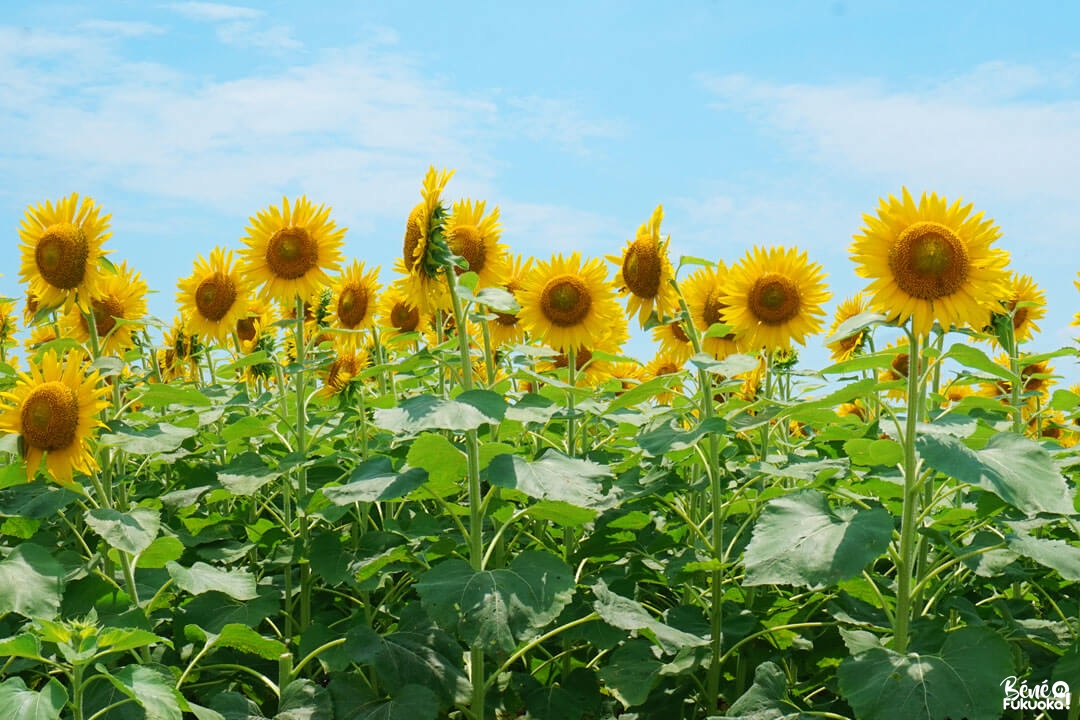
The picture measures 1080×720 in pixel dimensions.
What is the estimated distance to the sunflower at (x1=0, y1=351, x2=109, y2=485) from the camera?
12.3ft

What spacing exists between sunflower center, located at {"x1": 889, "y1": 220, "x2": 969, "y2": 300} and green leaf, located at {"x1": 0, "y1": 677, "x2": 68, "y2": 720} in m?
2.91

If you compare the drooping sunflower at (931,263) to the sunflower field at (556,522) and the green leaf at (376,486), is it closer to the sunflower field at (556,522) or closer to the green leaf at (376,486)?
the sunflower field at (556,522)

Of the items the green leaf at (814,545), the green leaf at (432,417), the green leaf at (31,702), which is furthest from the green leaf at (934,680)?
the green leaf at (31,702)

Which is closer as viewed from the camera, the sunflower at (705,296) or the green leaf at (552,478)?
the green leaf at (552,478)

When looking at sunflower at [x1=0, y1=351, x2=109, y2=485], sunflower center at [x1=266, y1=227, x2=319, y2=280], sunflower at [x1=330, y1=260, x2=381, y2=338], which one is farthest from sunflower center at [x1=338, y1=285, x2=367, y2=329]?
sunflower at [x1=0, y1=351, x2=109, y2=485]

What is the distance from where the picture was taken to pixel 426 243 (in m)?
3.75

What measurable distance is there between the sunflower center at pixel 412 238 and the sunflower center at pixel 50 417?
4.40 ft

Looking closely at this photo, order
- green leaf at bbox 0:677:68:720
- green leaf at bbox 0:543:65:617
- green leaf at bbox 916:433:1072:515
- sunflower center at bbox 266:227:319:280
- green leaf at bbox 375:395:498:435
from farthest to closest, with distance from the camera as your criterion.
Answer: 1. sunflower center at bbox 266:227:319:280
2. green leaf at bbox 0:543:65:617
3. green leaf at bbox 375:395:498:435
4. green leaf at bbox 0:677:68:720
5. green leaf at bbox 916:433:1072:515

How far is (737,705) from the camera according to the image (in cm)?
323

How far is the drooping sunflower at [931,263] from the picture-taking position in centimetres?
338

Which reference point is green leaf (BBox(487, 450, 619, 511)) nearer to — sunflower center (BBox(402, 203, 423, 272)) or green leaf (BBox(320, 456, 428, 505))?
green leaf (BBox(320, 456, 428, 505))

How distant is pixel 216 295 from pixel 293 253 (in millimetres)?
950

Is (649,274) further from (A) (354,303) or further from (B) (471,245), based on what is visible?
(A) (354,303)

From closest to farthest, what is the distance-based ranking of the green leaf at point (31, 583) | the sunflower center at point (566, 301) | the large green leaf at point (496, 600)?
the large green leaf at point (496, 600)
the green leaf at point (31, 583)
the sunflower center at point (566, 301)
